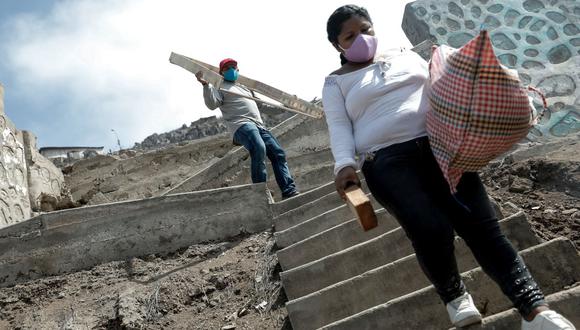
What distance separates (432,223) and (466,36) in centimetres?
708

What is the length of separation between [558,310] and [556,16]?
24.7 ft

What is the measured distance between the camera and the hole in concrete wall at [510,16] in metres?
8.60

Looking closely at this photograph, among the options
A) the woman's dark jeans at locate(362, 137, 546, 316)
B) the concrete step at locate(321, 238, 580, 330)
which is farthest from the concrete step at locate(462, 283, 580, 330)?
the concrete step at locate(321, 238, 580, 330)

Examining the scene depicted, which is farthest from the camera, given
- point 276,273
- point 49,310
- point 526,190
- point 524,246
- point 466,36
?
point 466,36

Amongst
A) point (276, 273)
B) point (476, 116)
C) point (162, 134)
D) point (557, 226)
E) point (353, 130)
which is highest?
point (162, 134)

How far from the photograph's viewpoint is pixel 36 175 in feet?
26.6

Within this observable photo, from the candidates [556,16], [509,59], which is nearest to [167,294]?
[509,59]

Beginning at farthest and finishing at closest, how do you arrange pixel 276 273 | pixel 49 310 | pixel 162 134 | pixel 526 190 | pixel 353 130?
pixel 162 134 → pixel 526 190 → pixel 49 310 → pixel 276 273 → pixel 353 130

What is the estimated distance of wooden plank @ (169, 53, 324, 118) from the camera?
18.8 ft

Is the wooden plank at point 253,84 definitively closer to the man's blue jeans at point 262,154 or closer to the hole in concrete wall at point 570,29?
the man's blue jeans at point 262,154

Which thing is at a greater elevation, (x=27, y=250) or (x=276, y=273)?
(x=27, y=250)

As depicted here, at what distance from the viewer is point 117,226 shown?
4.68 m

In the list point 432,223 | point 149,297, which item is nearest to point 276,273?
point 149,297

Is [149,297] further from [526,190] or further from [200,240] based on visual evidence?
[526,190]
